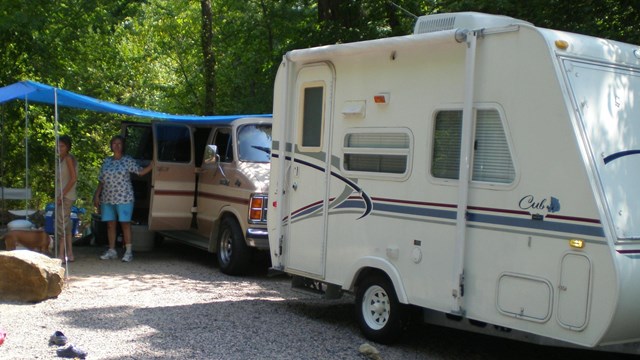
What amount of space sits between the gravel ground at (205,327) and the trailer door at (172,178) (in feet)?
Result: 3.95

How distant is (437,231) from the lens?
19.5ft

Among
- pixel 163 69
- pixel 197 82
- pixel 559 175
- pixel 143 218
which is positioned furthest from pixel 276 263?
pixel 163 69

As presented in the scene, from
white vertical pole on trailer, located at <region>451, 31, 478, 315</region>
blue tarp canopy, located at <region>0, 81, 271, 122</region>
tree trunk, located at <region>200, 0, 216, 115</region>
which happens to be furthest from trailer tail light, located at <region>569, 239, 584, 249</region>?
tree trunk, located at <region>200, 0, 216, 115</region>

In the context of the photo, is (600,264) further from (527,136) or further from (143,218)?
(143,218)

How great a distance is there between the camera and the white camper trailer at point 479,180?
496 centimetres

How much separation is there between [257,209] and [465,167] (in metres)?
4.16

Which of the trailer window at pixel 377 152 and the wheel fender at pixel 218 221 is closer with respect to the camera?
the trailer window at pixel 377 152

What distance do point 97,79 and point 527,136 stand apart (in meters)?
14.6

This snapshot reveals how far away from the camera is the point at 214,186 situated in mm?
10219

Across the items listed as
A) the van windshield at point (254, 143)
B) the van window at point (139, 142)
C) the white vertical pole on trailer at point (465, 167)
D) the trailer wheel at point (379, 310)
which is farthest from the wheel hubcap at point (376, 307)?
the van window at point (139, 142)

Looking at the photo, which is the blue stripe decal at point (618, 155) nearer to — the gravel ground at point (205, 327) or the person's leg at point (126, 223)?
the gravel ground at point (205, 327)

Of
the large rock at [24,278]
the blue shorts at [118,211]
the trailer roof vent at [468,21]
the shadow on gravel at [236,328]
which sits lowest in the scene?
the shadow on gravel at [236,328]

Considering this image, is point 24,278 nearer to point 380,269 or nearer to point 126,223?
point 126,223

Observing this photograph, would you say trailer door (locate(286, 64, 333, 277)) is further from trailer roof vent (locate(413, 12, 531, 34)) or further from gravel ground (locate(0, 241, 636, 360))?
trailer roof vent (locate(413, 12, 531, 34))
